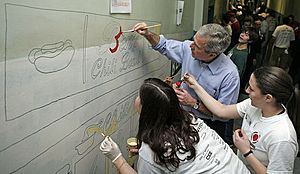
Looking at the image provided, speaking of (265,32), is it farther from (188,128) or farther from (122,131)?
(188,128)

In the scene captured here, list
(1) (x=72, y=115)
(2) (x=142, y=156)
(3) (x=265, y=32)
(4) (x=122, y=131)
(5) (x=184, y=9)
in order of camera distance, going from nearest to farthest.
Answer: (2) (x=142, y=156) < (1) (x=72, y=115) < (4) (x=122, y=131) < (5) (x=184, y=9) < (3) (x=265, y=32)

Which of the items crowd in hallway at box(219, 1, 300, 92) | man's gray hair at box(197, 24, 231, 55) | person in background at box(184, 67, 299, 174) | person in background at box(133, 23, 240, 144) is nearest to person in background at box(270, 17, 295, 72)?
crowd in hallway at box(219, 1, 300, 92)

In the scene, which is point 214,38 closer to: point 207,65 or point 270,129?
point 207,65

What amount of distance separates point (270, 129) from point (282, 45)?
533 cm

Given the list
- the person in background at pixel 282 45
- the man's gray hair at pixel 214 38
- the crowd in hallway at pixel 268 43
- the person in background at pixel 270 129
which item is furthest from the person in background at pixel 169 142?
the person in background at pixel 282 45

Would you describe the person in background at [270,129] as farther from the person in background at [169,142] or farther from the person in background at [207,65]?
the person in background at [207,65]

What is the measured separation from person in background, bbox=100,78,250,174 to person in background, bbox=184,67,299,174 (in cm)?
19

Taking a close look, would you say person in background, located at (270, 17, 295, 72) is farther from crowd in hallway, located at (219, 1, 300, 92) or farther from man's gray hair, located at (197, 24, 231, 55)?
man's gray hair, located at (197, 24, 231, 55)

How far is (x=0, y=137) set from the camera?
3.11 feet

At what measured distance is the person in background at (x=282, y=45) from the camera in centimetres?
615

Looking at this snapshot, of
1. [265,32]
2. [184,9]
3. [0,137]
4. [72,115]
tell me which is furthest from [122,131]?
[265,32]

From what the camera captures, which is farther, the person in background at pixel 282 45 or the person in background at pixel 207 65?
the person in background at pixel 282 45

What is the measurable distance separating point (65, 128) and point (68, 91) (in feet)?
0.48

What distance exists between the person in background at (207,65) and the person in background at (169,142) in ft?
1.98
